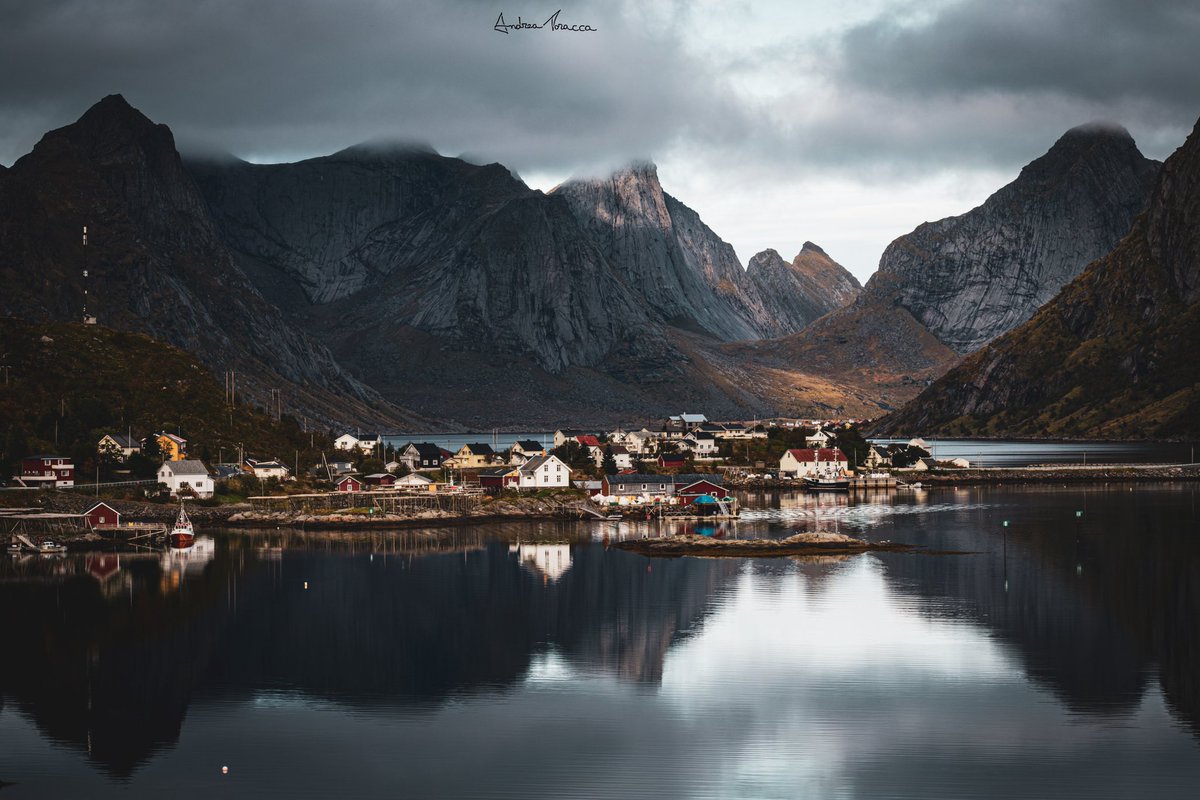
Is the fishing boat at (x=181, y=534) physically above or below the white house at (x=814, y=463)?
below

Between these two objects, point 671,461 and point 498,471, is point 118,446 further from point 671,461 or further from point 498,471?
point 671,461

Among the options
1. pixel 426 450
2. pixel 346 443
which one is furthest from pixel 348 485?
pixel 346 443

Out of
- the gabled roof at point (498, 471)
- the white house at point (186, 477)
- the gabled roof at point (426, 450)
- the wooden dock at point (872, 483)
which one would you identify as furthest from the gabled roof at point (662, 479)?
the gabled roof at point (426, 450)

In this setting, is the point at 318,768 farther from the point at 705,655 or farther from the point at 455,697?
the point at 705,655

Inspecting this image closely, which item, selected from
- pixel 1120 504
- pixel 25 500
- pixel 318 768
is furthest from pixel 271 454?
pixel 318 768

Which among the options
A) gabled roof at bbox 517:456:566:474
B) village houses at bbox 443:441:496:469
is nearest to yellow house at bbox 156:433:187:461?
gabled roof at bbox 517:456:566:474

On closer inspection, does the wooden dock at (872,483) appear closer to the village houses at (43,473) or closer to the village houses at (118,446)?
the village houses at (118,446)
